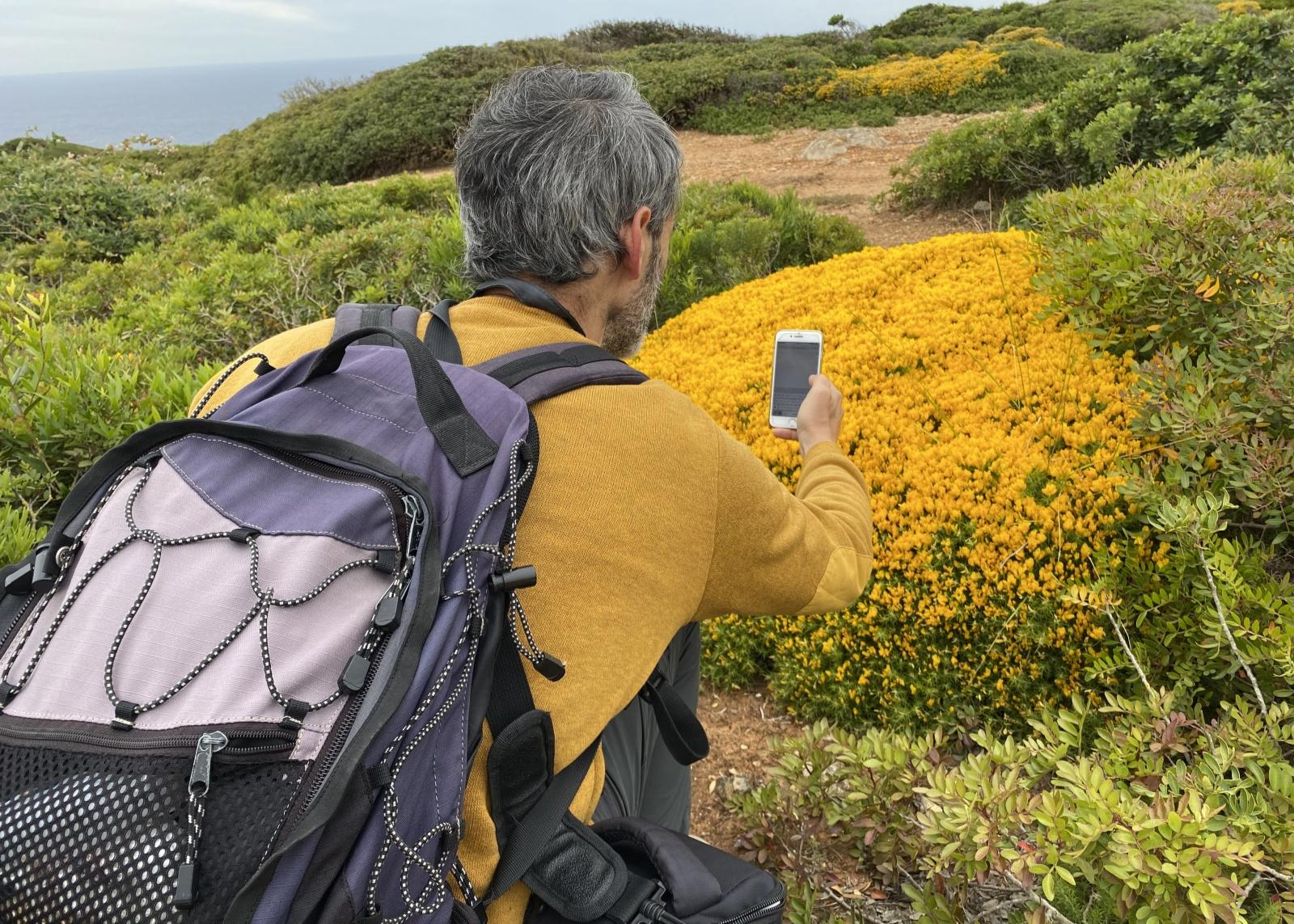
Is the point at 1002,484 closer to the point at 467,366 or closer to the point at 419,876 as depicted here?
the point at 467,366

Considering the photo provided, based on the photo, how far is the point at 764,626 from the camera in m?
3.08

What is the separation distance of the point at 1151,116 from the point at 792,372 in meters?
4.85

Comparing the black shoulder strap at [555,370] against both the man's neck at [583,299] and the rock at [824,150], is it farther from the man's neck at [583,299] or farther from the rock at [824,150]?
the rock at [824,150]

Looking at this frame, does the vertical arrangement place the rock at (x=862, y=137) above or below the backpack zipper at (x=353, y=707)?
above

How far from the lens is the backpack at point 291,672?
1021 millimetres

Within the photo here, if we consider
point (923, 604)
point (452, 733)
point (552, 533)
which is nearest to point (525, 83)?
point (552, 533)

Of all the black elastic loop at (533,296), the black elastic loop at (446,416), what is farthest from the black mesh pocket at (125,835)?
the black elastic loop at (533,296)

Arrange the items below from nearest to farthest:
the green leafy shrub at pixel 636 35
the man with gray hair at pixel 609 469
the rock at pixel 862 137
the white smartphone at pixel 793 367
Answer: the man with gray hair at pixel 609 469
the white smartphone at pixel 793 367
the rock at pixel 862 137
the green leafy shrub at pixel 636 35

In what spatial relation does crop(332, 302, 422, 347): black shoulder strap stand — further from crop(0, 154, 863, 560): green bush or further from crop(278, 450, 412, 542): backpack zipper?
crop(0, 154, 863, 560): green bush

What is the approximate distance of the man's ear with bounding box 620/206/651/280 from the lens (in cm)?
171

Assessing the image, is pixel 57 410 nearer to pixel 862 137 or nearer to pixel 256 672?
pixel 256 672

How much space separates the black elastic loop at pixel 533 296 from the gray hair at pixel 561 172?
6 cm

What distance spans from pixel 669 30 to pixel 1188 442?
24072 millimetres

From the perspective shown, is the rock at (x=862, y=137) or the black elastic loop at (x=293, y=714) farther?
the rock at (x=862, y=137)
